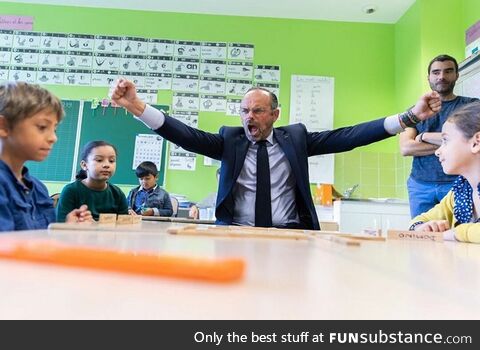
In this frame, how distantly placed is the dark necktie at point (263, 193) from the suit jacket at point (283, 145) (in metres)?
0.08

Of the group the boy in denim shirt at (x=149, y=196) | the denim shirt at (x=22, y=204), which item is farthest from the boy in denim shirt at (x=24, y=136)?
the boy in denim shirt at (x=149, y=196)

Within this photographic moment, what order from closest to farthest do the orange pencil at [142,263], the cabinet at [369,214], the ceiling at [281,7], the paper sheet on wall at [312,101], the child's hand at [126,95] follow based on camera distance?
the orange pencil at [142,263], the child's hand at [126,95], the cabinet at [369,214], the ceiling at [281,7], the paper sheet on wall at [312,101]

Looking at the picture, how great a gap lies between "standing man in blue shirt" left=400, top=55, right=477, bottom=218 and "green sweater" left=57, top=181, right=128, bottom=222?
4.57ft

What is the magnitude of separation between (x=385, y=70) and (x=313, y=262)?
400 cm

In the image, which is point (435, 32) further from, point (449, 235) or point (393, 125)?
point (449, 235)

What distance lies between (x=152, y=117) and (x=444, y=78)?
1399 millimetres

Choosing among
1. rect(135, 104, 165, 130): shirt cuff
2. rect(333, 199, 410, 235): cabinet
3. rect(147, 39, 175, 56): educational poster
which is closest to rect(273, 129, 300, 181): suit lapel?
rect(135, 104, 165, 130): shirt cuff

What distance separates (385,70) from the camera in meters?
4.00

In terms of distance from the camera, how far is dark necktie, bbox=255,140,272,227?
5.29ft

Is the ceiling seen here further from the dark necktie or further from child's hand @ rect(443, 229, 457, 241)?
child's hand @ rect(443, 229, 457, 241)

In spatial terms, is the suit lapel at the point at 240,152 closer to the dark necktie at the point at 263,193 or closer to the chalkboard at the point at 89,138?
the dark necktie at the point at 263,193

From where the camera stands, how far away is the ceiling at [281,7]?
372cm
